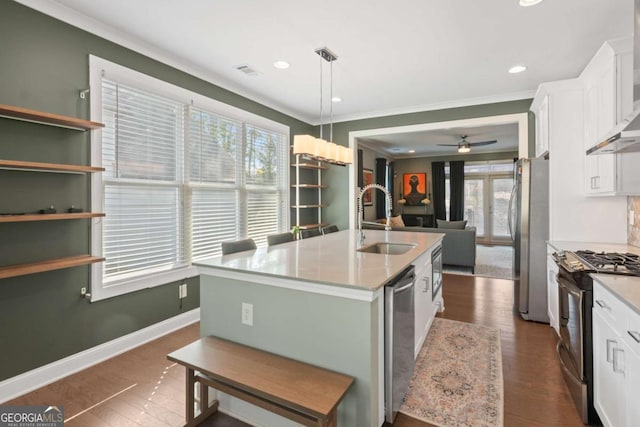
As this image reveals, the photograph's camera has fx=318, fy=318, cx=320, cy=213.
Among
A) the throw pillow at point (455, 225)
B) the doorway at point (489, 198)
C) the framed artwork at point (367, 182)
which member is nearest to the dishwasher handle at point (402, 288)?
the throw pillow at point (455, 225)

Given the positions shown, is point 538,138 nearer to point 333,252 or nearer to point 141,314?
point 333,252

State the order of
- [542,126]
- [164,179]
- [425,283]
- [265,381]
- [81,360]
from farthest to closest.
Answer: [542,126] → [164,179] → [425,283] → [81,360] → [265,381]

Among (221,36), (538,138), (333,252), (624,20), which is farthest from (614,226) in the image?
(221,36)

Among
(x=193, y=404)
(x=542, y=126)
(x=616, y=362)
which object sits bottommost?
(x=193, y=404)

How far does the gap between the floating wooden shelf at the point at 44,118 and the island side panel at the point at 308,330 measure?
4.95 ft

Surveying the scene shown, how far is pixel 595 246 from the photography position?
290 centimetres

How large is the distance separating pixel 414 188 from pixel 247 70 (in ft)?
25.0

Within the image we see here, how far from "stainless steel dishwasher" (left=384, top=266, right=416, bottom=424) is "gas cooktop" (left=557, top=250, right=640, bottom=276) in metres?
1.06

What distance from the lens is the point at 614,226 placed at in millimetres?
3076

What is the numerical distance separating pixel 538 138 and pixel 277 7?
11.5 ft

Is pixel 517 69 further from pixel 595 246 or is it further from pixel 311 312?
pixel 311 312

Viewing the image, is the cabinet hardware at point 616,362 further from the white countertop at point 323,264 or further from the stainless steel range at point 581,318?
the white countertop at point 323,264

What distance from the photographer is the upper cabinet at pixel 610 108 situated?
7.95ft

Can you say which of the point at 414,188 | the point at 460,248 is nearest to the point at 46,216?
the point at 460,248
